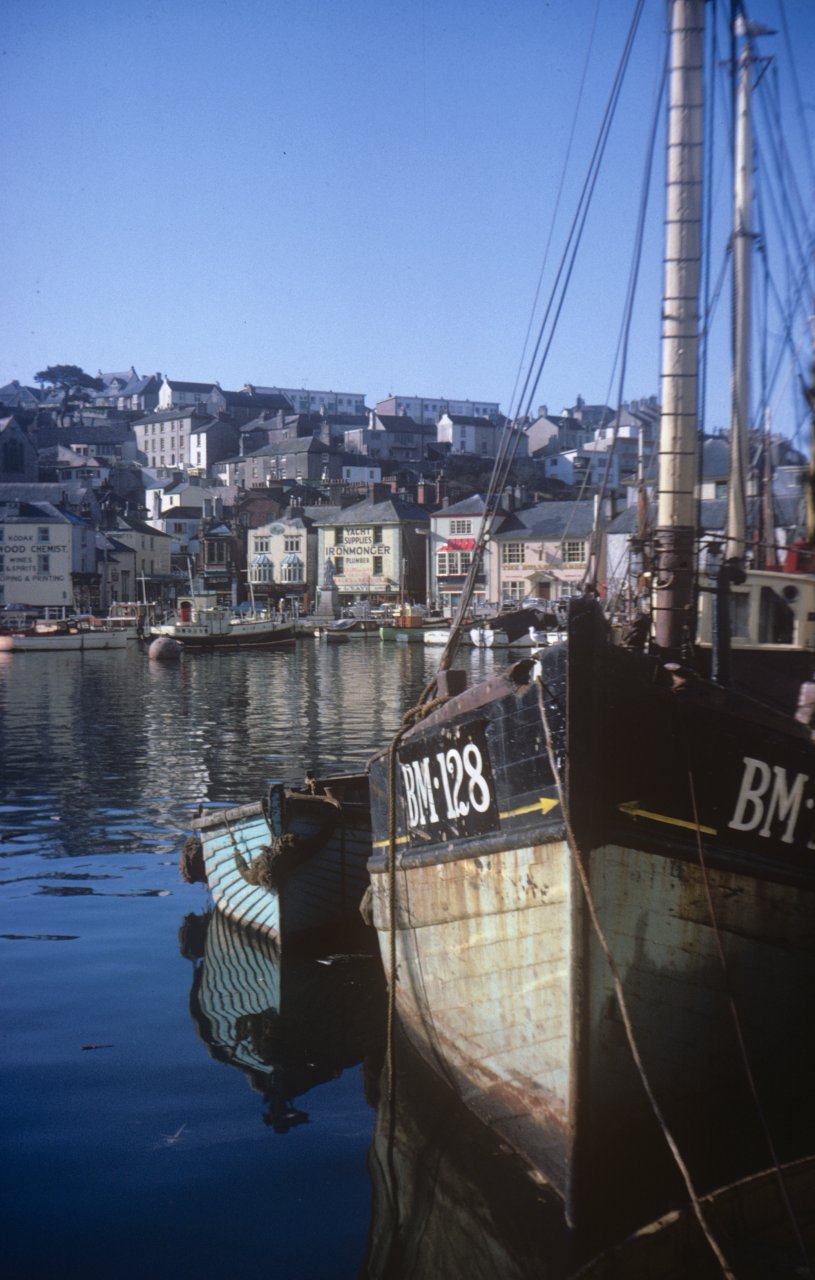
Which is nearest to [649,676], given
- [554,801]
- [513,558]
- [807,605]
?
[554,801]

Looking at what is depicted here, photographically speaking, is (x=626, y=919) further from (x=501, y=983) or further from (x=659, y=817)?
(x=501, y=983)

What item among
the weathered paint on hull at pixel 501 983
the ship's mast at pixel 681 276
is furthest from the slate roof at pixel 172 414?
the weathered paint on hull at pixel 501 983

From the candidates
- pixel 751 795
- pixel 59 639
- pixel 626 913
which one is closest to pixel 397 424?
pixel 59 639

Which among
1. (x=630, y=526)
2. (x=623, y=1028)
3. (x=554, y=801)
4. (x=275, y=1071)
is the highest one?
(x=630, y=526)

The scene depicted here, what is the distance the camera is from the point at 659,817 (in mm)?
6441

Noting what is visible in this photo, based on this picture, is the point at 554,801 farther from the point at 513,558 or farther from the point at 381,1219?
the point at 513,558

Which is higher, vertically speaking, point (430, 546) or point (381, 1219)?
point (430, 546)

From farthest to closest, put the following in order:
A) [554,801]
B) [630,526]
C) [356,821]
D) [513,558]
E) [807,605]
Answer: [513,558], [630,526], [356,821], [807,605], [554,801]

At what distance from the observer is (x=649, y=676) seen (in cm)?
656

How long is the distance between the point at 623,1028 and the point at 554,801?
1.46 metres

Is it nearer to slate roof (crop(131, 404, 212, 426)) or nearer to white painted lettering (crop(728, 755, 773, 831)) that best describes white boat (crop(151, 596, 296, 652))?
slate roof (crop(131, 404, 212, 426))

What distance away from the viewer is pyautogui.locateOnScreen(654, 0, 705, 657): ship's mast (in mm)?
7945

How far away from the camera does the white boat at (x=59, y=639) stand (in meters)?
65.4

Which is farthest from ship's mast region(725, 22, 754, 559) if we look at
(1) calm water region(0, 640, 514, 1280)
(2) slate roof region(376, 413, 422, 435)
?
(2) slate roof region(376, 413, 422, 435)
